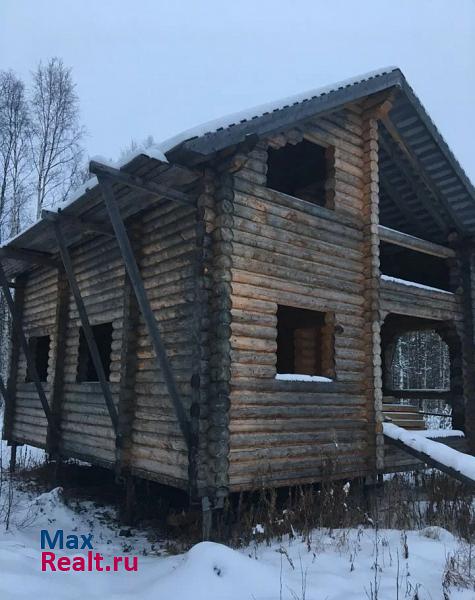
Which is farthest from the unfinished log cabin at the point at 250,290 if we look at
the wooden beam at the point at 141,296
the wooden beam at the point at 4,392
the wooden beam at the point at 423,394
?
the wooden beam at the point at 4,392

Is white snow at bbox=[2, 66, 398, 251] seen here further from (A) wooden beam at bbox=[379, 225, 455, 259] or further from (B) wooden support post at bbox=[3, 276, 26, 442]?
(B) wooden support post at bbox=[3, 276, 26, 442]

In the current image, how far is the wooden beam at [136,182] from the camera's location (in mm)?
6633

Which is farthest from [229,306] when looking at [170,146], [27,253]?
[27,253]

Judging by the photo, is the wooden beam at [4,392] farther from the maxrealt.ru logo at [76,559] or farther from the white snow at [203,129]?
the white snow at [203,129]

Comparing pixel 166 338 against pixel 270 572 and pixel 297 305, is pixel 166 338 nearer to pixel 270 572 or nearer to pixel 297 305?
pixel 297 305

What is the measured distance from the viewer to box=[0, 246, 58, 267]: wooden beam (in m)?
10.6

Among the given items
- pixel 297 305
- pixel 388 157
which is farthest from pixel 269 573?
pixel 388 157

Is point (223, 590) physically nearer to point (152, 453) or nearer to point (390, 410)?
point (152, 453)

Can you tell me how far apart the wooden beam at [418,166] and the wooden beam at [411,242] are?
677 millimetres

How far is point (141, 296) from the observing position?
7012mm

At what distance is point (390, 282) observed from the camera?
10.3 meters

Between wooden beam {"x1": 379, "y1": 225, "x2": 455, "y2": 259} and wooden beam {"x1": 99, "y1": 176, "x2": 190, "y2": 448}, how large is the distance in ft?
16.3

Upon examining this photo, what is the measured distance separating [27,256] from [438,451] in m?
8.16

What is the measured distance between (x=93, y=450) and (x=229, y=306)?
4.54m
